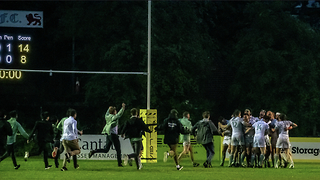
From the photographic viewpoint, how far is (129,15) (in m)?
32.9

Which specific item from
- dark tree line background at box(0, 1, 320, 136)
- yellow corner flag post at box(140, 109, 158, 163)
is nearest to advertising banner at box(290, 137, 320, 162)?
yellow corner flag post at box(140, 109, 158, 163)

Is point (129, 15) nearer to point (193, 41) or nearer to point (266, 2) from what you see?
point (193, 41)

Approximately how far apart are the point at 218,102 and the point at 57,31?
12094 mm

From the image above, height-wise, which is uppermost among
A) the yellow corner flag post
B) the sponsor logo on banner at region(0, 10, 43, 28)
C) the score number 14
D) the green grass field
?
the sponsor logo on banner at region(0, 10, 43, 28)

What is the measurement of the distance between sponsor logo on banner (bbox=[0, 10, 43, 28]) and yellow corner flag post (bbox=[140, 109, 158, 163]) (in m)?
6.29

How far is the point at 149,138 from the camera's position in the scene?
23.2 metres

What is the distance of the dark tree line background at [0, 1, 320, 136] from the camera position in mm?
32656

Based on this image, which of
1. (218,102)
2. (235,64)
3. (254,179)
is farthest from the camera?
(218,102)

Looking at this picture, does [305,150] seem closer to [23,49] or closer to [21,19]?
[23,49]

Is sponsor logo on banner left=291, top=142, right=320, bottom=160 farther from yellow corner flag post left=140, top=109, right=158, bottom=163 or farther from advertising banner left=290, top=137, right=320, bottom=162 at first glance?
yellow corner flag post left=140, top=109, right=158, bottom=163

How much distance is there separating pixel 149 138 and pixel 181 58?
401 inches

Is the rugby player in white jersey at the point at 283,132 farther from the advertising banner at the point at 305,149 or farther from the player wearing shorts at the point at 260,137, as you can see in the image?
the advertising banner at the point at 305,149

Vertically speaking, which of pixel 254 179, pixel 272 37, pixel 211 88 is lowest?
pixel 254 179

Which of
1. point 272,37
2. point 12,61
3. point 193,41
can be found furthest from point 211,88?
point 12,61
